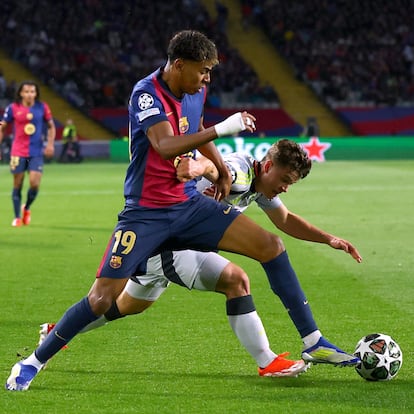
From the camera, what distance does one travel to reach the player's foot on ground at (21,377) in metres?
5.67

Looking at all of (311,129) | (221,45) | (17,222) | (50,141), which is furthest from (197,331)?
(221,45)

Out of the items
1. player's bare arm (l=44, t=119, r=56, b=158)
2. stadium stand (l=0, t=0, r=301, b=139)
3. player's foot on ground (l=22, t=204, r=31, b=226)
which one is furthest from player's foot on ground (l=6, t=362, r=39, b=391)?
stadium stand (l=0, t=0, r=301, b=139)

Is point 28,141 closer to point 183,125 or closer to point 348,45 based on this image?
point 183,125

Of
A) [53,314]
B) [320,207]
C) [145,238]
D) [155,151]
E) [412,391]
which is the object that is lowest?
[320,207]

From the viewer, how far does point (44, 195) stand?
22.2 metres

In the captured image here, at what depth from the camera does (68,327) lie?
5.70 meters

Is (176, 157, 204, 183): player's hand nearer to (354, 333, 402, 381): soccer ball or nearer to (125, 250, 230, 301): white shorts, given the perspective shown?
(125, 250, 230, 301): white shorts

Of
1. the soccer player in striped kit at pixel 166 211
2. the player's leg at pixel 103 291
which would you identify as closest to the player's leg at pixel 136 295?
the soccer player in striped kit at pixel 166 211

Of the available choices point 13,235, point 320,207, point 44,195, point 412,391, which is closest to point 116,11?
point 44,195

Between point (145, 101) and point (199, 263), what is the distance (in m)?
1.05

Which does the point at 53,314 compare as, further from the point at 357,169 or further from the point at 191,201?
the point at 357,169

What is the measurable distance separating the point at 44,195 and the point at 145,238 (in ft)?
54.9

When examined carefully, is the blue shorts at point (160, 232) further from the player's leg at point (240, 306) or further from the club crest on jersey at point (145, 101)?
the club crest on jersey at point (145, 101)

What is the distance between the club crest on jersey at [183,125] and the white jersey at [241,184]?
0.43 metres
